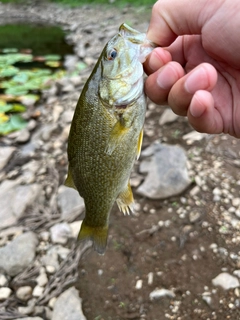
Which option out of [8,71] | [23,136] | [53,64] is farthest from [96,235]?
[53,64]

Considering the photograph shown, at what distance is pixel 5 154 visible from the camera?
4.82m

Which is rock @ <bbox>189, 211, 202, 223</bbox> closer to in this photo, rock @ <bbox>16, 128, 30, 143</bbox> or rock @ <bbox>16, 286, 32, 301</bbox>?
rock @ <bbox>16, 286, 32, 301</bbox>

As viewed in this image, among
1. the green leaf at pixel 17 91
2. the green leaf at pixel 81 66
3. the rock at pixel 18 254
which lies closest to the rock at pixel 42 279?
the rock at pixel 18 254

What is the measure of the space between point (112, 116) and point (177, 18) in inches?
25.5

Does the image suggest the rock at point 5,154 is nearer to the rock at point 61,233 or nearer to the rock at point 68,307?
the rock at point 61,233

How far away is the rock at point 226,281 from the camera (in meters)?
2.76

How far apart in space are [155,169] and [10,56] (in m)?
6.23

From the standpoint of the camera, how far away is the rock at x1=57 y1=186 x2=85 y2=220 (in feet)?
11.9

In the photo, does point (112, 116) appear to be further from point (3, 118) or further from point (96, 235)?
point (3, 118)

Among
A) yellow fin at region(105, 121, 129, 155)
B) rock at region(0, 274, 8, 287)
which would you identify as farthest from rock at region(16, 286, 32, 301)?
yellow fin at region(105, 121, 129, 155)

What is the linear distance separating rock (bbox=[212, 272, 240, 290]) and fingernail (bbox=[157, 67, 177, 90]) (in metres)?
1.69

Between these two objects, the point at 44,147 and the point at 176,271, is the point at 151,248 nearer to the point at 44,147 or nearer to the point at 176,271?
the point at 176,271

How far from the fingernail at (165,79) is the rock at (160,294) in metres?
1.70

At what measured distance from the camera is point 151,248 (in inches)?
124
